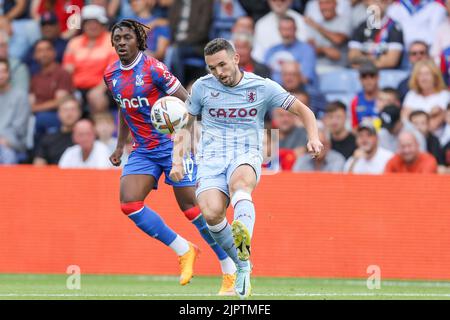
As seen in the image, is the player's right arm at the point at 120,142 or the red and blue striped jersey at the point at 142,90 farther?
the player's right arm at the point at 120,142

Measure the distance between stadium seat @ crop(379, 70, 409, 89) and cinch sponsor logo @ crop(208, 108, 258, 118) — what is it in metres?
6.59

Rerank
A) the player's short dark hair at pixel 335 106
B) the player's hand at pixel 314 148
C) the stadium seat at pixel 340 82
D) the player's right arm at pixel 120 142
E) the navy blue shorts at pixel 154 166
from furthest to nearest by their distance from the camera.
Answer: the stadium seat at pixel 340 82, the player's short dark hair at pixel 335 106, the player's right arm at pixel 120 142, the navy blue shorts at pixel 154 166, the player's hand at pixel 314 148

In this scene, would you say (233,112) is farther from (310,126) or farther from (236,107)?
(310,126)

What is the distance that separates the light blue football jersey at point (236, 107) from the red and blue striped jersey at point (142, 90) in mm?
977

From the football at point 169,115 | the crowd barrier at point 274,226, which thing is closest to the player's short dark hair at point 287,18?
the crowd barrier at point 274,226

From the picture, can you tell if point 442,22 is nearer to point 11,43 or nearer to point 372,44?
point 372,44

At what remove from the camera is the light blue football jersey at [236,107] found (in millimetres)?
9477

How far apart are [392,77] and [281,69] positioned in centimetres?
166

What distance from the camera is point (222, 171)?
9477mm

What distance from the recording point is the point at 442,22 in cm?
1576

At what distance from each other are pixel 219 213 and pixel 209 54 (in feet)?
4.54

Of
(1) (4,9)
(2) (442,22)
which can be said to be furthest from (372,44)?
(1) (4,9)

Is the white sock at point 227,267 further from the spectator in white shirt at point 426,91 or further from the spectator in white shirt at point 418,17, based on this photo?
the spectator in white shirt at point 418,17

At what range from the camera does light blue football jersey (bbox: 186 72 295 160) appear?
948 centimetres
